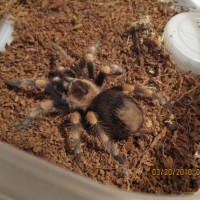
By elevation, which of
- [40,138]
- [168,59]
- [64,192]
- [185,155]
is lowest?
[185,155]

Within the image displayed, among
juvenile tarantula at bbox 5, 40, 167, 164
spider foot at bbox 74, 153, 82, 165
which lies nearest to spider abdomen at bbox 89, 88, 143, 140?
juvenile tarantula at bbox 5, 40, 167, 164

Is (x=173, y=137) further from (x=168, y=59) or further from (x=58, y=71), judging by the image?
(x=58, y=71)

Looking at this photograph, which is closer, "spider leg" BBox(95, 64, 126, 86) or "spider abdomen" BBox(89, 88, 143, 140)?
"spider abdomen" BBox(89, 88, 143, 140)

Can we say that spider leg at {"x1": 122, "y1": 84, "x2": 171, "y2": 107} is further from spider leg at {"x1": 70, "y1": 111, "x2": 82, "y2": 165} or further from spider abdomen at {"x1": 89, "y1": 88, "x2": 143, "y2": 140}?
spider leg at {"x1": 70, "y1": 111, "x2": 82, "y2": 165}

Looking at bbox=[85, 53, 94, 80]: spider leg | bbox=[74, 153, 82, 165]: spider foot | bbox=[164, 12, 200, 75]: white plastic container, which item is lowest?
bbox=[164, 12, 200, 75]: white plastic container

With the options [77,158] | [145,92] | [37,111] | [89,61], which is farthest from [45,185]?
[89,61]

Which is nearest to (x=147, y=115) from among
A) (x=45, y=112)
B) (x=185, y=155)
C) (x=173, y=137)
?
(x=173, y=137)

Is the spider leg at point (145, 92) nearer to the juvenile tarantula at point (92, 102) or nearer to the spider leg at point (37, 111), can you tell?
the juvenile tarantula at point (92, 102)
